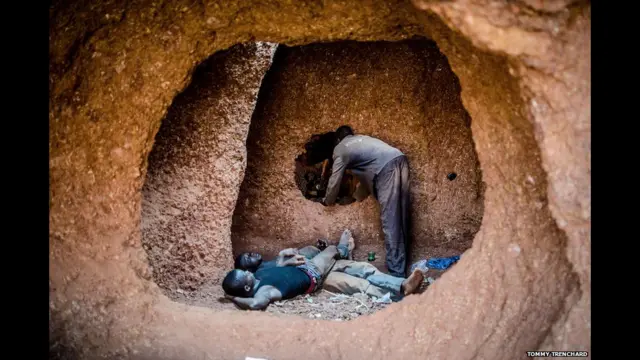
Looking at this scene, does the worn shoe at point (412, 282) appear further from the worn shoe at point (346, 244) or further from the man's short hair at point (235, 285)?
the man's short hair at point (235, 285)

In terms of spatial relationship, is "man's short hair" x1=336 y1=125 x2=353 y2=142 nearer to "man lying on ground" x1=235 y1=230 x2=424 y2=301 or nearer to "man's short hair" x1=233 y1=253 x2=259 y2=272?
"man lying on ground" x1=235 y1=230 x2=424 y2=301

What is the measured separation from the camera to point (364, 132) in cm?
524

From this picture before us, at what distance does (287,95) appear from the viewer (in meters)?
5.30

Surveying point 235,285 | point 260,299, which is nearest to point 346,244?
point 260,299

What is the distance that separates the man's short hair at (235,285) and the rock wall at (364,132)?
1.39 meters

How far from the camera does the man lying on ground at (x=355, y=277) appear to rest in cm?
429

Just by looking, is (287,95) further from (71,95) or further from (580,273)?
(580,273)

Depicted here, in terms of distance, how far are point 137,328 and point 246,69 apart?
2315 mm

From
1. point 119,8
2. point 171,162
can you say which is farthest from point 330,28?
point 171,162

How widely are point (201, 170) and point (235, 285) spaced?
0.93 m

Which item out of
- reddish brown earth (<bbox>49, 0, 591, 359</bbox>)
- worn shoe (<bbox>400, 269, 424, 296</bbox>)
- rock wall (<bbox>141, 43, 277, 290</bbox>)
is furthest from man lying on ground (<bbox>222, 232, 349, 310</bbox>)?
reddish brown earth (<bbox>49, 0, 591, 359</bbox>)

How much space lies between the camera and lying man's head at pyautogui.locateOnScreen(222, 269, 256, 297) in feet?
12.7

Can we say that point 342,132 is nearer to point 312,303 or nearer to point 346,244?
point 346,244

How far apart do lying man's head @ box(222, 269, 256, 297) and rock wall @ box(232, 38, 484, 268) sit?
1.38m
